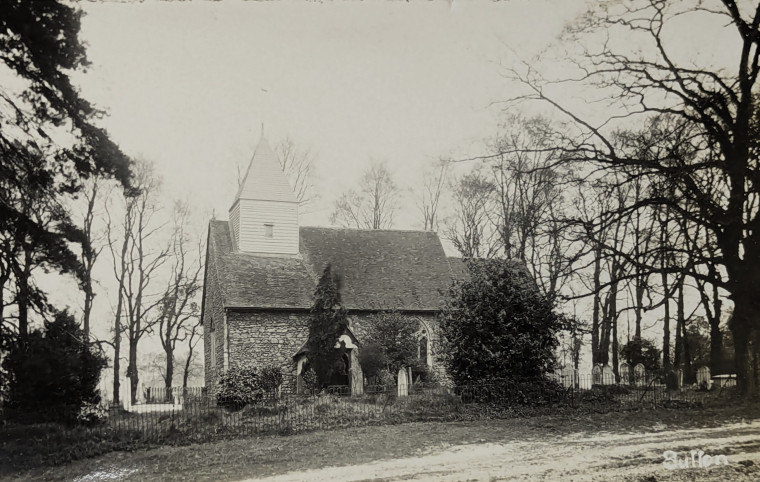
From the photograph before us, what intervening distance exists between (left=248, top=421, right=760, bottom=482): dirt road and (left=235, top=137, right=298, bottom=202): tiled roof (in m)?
16.1

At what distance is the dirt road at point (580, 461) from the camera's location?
865cm

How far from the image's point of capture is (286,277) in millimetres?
23984

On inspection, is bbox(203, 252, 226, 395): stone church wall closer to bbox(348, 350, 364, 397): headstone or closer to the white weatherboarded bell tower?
the white weatherboarded bell tower

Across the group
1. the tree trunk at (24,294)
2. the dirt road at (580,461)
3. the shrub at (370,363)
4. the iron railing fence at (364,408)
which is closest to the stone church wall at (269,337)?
the shrub at (370,363)

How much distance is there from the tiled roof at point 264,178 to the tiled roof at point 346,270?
215cm

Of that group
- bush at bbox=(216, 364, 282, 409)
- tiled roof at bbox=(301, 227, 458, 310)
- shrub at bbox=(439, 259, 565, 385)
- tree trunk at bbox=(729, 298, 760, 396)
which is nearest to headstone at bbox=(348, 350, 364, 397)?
tiled roof at bbox=(301, 227, 458, 310)

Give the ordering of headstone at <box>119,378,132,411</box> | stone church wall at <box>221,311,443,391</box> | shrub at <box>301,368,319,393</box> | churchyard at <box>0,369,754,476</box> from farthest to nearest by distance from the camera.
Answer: stone church wall at <box>221,311,443,391</box>, shrub at <box>301,368,319,393</box>, headstone at <box>119,378,132,411</box>, churchyard at <box>0,369,754,476</box>

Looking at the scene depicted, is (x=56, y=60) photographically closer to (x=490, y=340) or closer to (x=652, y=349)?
(x=490, y=340)

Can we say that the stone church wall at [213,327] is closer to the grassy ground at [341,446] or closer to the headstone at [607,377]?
the grassy ground at [341,446]

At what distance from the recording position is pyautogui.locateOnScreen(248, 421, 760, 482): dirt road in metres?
8.65

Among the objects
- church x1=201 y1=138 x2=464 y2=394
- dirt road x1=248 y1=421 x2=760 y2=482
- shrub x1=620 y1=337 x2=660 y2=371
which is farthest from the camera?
shrub x1=620 y1=337 x2=660 y2=371

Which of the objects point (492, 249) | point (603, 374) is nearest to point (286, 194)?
point (492, 249)

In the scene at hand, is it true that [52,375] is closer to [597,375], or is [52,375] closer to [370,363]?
[370,363]

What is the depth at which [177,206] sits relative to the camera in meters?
20.7
